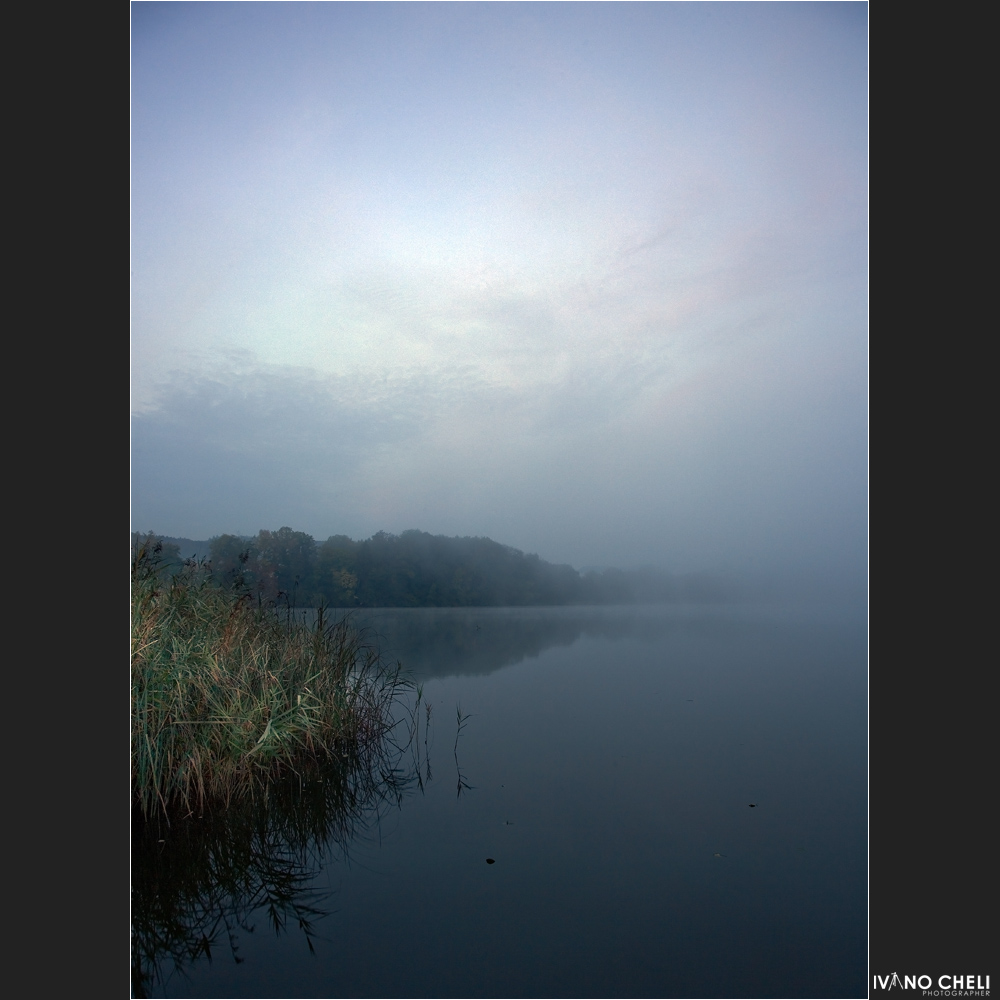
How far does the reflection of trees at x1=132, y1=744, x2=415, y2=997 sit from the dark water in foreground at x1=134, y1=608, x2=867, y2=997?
0.9 inches

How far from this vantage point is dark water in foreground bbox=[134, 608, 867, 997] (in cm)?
254

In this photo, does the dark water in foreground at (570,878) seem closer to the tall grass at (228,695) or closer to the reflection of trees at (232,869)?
the reflection of trees at (232,869)

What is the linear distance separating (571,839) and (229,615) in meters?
4.16

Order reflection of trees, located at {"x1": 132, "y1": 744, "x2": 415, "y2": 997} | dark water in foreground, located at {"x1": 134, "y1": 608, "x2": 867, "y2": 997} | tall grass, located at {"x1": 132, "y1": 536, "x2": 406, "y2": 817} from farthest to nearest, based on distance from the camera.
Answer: tall grass, located at {"x1": 132, "y1": 536, "x2": 406, "y2": 817} → reflection of trees, located at {"x1": 132, "y1": 744, "x2": 415, "y2": 997} → dark water in foreground, located at {"x1": 134, "y1": 608, "x2": 867, "y2": 997}

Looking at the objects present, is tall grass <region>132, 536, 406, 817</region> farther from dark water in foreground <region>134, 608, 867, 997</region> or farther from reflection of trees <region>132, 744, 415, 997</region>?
dark water in foreground <region>134, 608, 867, 997</region>

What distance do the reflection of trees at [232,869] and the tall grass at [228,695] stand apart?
24 centimetres

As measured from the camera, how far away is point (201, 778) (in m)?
3.94

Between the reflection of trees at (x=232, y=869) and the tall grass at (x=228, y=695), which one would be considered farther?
the tall grass at (x=228, y=695)

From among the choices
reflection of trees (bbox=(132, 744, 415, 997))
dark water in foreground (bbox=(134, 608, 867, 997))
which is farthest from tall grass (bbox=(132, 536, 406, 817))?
dark water in foreground (bbox=(134, 608, 867, 997))

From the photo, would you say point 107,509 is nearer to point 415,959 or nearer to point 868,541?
point 415,959

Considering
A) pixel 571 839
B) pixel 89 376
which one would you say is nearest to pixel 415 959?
pixel 571 839

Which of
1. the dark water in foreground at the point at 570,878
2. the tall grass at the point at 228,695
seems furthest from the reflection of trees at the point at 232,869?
the tall grass at the point at 228,695

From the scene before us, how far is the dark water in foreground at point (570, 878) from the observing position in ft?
8.35

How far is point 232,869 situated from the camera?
3.29 metres
